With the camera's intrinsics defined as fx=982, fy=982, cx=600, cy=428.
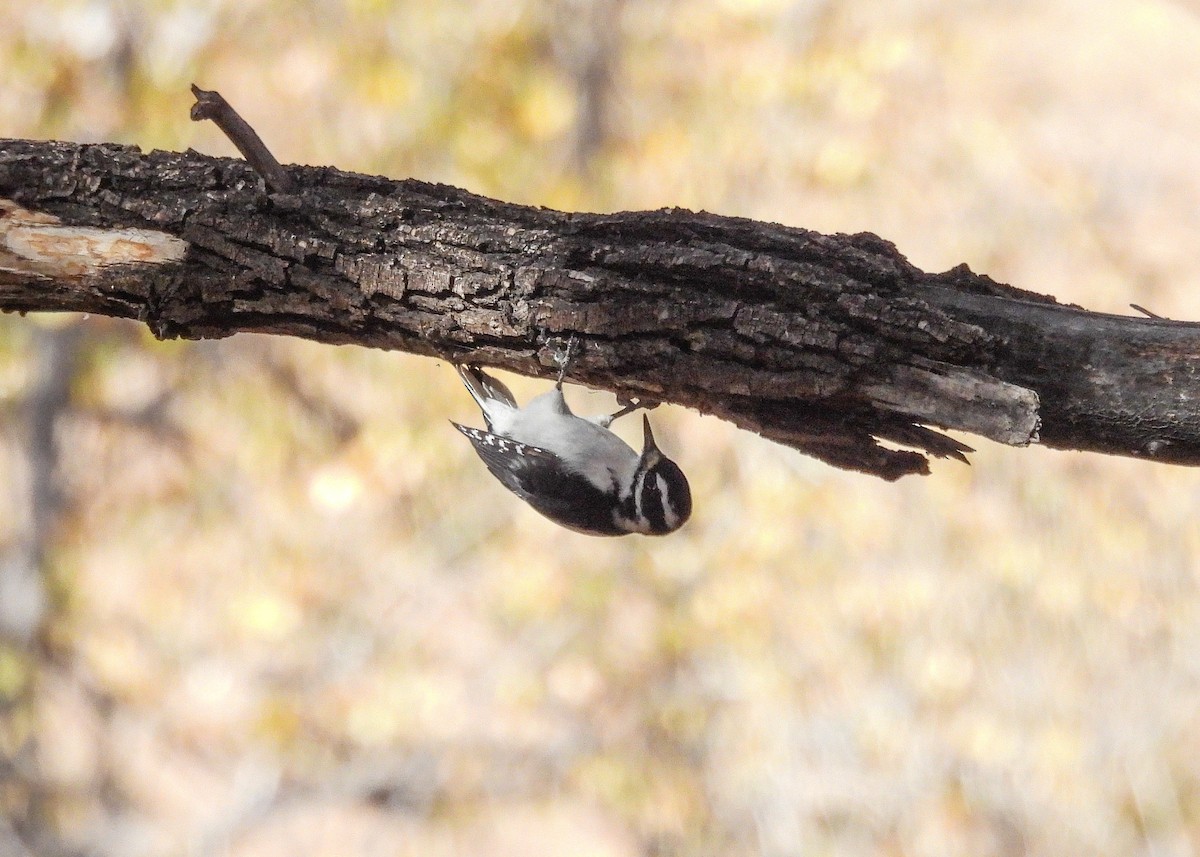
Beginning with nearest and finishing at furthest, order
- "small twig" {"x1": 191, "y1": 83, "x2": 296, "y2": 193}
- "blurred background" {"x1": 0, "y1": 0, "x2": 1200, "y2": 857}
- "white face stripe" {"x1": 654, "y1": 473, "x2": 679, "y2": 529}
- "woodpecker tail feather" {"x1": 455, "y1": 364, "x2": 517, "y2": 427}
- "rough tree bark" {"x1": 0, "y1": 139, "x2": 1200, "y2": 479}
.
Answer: "rough tree bark" {"x1": 0, "y1": 139, "x2": 1200, "y2": 479} < "small twig" {"x1": 191, "y1": 83, "x2": 296, "y2": 193} < "white face stripe" {"x1": 654, "y1": 473, "x2": 679, "y2": 529} < "woodpecker tail feather" {"x1": 455, "y1": 364, "x2": 517, "y2": 427} < "blurred background" {"x1": 0, "y1": 0, "x2": 1200, "y2": 857}

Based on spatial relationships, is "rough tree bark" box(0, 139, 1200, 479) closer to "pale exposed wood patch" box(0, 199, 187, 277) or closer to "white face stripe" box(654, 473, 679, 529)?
"pale exposed wood patch" box(0, 199, 187, 277)

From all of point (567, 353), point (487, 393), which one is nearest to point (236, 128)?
point (567, 353)

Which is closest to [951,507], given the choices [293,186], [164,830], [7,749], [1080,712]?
[1080,712]

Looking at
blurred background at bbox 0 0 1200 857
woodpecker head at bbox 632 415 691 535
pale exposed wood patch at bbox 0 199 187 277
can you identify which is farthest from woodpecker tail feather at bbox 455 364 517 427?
blurred background at bbox 0 0 1200 857

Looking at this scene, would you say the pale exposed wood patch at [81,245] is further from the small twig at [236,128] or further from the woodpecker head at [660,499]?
the woodpecker head at [660,499]

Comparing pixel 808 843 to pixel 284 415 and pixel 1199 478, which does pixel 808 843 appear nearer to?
pixel 1199 478

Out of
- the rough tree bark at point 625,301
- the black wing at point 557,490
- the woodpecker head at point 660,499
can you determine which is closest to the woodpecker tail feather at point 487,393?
the black wing at point 557,490

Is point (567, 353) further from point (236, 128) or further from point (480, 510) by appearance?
point (480, 510)
